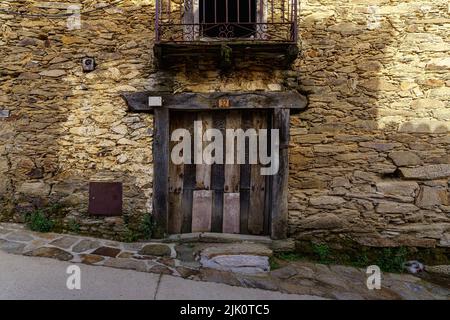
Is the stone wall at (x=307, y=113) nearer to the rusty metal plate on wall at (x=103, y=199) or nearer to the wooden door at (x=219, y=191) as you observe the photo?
the rusty metal plate on wall at (x=103, y=199)

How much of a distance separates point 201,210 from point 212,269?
919 millimetres

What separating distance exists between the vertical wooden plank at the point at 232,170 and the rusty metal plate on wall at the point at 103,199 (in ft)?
4.41

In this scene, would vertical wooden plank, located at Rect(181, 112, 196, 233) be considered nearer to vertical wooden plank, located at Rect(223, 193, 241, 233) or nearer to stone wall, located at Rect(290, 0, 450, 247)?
vertical wooden plank, located at Rect(223, 193, 241, 233)

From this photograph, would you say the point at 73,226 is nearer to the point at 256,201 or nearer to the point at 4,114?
the point at 4,114

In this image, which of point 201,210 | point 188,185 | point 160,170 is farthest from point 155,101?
point 201,210

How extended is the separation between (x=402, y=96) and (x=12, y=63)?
4.75m

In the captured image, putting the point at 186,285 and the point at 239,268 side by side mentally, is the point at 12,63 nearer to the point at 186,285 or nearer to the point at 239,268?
the point at 186,285

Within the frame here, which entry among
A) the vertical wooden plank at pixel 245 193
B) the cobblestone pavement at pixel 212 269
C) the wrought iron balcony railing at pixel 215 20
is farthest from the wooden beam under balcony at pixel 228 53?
the cobblestone pavement at pixel 212 269

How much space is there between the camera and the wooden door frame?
3.35 meters

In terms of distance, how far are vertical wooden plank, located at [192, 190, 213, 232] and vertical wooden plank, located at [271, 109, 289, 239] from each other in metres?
0.82

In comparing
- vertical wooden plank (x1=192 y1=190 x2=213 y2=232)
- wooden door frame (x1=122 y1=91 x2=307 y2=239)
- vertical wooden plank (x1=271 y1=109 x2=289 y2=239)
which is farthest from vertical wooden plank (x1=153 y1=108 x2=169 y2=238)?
vertical wooden plank (x1=271 y1=109 x2=289 y2=239)

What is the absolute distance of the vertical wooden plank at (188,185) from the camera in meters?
3.60

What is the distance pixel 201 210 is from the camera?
3.62m

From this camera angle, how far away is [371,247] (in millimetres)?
3342
